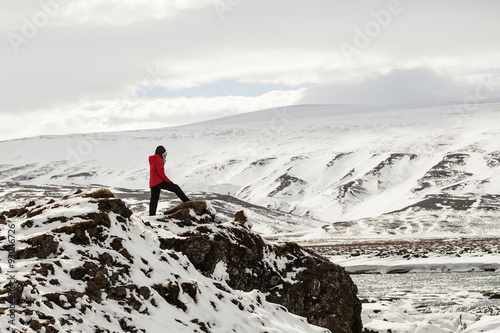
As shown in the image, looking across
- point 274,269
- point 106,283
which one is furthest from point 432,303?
point 106,283

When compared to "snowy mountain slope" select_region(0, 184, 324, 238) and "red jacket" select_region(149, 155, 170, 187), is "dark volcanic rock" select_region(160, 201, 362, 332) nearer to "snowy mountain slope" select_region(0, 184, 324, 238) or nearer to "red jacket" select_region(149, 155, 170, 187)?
"red jacket" select_region(149, 155, 170, 187)

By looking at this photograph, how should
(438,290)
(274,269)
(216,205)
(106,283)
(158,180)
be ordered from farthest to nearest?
1. (216,205)
2. (438,290)
3. (158,180)
4. (274,269)
5. (106,283)

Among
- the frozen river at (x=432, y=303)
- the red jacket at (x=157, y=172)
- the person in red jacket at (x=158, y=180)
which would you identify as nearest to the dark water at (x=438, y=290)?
the frozen river at (x=432, y=303)

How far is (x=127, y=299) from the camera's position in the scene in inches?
509

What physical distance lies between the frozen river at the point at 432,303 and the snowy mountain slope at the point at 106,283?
1381cm

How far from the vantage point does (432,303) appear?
35781 mm

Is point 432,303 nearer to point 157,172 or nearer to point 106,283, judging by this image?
point 157,172

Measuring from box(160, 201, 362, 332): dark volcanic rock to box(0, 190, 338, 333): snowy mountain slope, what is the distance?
5.46ft

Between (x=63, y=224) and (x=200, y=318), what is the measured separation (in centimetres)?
405

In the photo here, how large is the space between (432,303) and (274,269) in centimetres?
1976

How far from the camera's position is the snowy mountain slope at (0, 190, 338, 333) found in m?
11.4

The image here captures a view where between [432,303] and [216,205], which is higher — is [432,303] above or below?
above

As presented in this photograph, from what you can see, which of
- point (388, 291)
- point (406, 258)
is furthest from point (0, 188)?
point (388, 291)

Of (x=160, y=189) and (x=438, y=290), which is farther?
(x=438, y=290)
